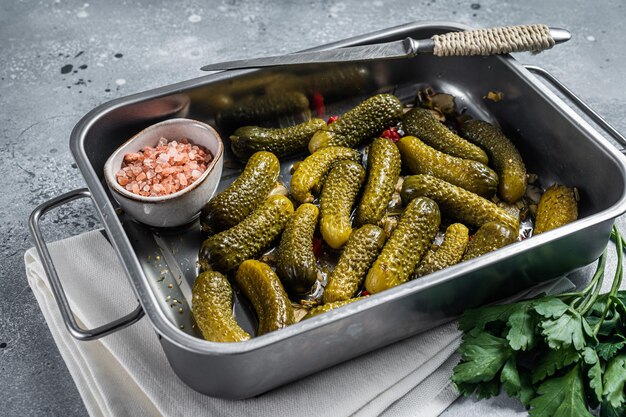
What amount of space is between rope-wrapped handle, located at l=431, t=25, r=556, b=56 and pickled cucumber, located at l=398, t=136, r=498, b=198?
262 millimetres

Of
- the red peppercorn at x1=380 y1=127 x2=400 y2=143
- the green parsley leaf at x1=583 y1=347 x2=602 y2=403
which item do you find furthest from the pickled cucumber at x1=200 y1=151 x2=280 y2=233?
the green parsley leaf at x1=583 y1=347 x2=602 y2=403

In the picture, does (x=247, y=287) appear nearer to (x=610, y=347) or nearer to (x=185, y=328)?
(x=185, y=328)

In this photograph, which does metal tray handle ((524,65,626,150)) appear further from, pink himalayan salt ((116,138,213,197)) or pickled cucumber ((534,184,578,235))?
pink himalayan salt ((116,138,213,197))

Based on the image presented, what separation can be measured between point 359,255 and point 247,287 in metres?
0.24

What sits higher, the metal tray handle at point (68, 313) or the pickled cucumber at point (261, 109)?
the pickled cucumber at point (261, 109)

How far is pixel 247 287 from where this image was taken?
152 cm

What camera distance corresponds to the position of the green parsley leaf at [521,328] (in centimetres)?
142

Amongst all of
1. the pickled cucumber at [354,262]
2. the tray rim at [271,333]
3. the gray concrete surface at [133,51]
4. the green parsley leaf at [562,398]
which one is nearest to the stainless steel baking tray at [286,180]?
the tray rim at [271,333]

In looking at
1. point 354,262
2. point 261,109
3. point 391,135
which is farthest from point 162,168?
point 391,135

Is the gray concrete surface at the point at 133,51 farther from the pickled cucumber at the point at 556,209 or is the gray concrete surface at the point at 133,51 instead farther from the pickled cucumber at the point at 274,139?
the pickled cucumber at the point at 556,209

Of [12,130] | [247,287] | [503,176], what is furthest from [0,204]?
[503,176]

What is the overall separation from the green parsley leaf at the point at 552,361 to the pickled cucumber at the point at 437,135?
1.79 ft

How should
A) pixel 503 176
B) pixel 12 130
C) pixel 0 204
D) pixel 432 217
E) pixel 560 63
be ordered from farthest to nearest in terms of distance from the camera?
1. pixel 560 63
2. pixel 12 130
3. pixel 0 204
4. pixel 503 176
5. pixel 432 217

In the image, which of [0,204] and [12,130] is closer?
[0,204]
